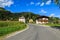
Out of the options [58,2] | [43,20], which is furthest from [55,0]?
[43,20]

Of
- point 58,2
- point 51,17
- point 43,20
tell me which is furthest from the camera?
point 51,17

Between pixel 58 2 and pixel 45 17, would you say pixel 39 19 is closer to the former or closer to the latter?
pixel 45 17

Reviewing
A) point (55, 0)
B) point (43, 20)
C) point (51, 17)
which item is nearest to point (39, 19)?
point (43, 20)

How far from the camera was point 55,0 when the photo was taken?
48750 mm

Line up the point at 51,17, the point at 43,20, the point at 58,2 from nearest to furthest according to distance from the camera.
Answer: the point at 58,2 < the point at 43,20 < the point at 51,17

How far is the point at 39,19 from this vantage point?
465 feet

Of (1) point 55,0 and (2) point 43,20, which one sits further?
(2) point 43,20

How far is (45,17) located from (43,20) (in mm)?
3636

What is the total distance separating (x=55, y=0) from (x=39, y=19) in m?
93.2

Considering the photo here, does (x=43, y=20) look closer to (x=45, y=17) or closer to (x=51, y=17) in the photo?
(x=45, y=17)

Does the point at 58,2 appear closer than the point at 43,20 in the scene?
Yes

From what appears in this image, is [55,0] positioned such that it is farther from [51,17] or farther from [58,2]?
[51,17]

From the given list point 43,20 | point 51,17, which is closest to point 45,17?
point 43,20

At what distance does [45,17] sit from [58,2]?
9221 centimetres
